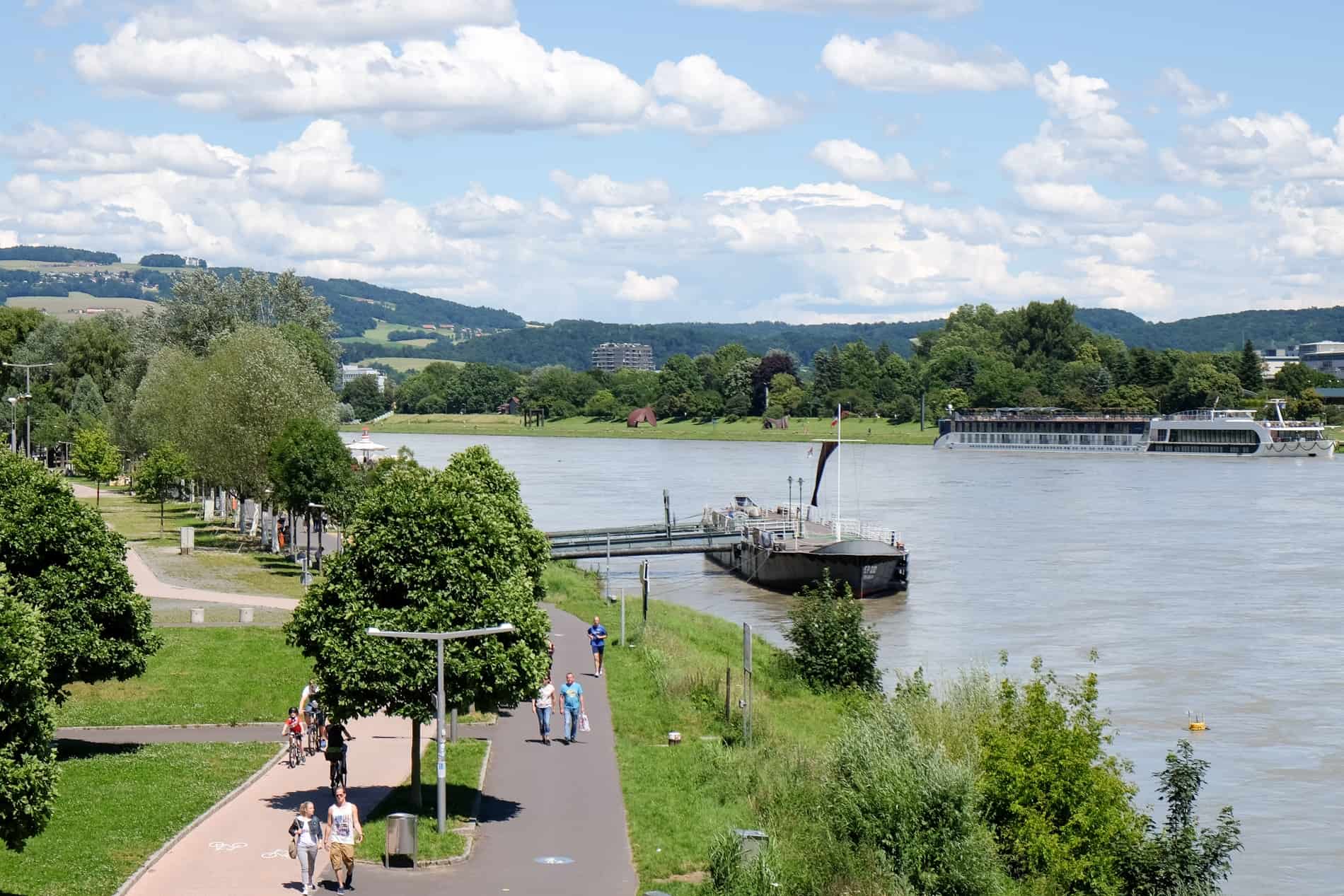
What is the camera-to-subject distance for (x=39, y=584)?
92.0 ft

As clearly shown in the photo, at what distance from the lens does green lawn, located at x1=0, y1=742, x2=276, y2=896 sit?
68.0 feet

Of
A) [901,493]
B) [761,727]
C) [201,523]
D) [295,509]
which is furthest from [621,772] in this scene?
[901,493]

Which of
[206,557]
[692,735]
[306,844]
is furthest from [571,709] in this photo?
[206,557]

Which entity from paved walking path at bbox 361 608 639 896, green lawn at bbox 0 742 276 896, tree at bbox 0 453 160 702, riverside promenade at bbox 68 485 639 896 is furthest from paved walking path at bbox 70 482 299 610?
green lawn at bbox 0 742 276 896

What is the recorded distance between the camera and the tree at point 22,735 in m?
18.6

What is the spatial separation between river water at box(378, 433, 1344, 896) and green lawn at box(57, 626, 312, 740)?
17.3 m

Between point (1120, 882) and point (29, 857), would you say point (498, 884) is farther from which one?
point (1120, 882)

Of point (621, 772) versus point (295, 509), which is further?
point (295, 509)

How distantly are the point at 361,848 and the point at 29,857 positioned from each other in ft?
14.4

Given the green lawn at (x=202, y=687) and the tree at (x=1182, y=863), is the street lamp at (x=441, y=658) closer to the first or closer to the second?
the green lawn at (x=202, y=687)

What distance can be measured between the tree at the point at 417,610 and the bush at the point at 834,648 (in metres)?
14.5

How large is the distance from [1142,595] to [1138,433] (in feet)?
395

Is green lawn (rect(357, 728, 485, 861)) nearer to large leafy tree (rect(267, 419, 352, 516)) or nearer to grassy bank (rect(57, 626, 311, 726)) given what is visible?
grassy bank (rect(57, 626, 311, 726))

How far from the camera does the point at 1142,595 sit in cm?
5903
